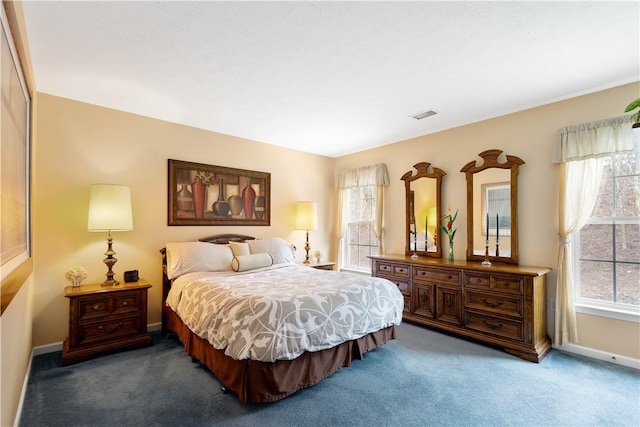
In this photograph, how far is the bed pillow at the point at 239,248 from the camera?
374 centimetres

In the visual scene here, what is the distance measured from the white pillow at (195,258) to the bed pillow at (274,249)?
0.38m

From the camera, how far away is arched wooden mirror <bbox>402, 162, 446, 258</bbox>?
4066mm

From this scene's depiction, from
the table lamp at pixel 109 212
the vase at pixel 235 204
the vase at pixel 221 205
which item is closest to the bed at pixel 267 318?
the table lamp at pixel 109 212

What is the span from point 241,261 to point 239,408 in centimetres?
166

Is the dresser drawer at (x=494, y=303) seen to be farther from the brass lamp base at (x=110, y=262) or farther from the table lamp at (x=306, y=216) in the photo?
the brass lamp base at (x=110, y=262)

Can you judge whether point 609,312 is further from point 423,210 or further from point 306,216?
point 306,216

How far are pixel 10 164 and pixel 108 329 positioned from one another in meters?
1.98

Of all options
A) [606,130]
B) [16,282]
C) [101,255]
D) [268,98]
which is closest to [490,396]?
[606,130]

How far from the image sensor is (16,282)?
4.80 feet

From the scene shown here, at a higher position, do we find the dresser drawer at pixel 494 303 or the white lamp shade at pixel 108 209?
the white lamp shade at pixel 108 209

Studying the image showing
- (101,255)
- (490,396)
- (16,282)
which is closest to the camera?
(16,282)

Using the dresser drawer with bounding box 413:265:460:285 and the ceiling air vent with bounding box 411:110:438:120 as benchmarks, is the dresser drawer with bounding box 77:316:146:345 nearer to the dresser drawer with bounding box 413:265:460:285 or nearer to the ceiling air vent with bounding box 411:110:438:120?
the dresser drawer with bounding box 413:265:460:285

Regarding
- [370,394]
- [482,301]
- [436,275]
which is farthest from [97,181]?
[482,301]

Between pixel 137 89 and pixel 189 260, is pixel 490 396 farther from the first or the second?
pixel 137 89
